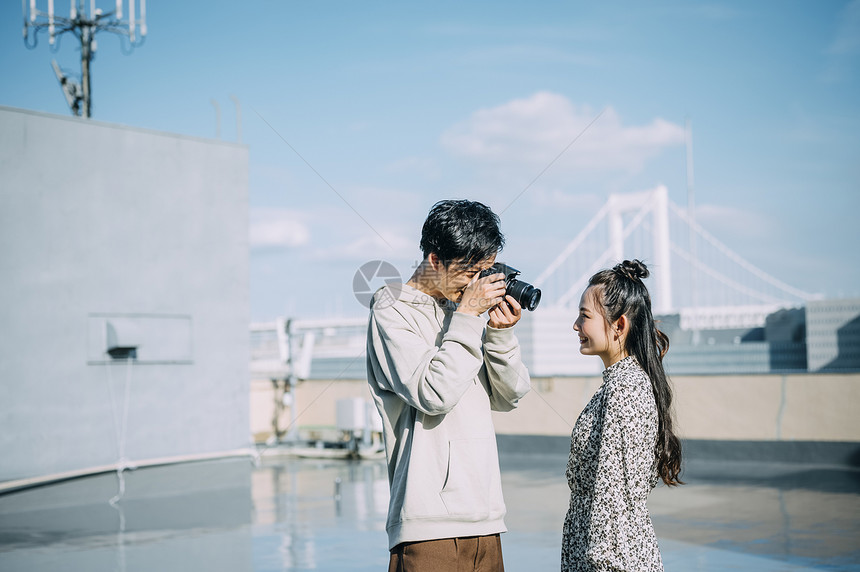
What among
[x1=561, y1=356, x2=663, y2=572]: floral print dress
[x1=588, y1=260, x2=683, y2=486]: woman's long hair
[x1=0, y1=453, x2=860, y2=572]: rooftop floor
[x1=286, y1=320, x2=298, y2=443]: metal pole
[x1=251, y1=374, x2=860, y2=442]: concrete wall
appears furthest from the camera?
[x1=286, y1=320, x2=298, y2=443]: metal pole

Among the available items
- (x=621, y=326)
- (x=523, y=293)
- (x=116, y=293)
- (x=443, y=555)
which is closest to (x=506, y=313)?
(x=523, y=293)

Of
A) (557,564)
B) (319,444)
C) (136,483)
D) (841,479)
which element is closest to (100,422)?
(136,483)

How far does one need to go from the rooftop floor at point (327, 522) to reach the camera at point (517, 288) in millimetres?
2486

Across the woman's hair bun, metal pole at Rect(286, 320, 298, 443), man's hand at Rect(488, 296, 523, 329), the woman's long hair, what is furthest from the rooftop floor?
metal pole at Rect(286, 320, 298, 443)

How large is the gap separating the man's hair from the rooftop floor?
2591 mm

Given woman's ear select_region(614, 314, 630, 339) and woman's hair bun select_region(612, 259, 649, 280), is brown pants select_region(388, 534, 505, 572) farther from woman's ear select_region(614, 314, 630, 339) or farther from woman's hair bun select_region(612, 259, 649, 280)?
woman's hair bun select_region(612, 259, 649, 280)

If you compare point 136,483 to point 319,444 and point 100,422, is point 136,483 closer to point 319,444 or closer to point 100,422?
point 100,422

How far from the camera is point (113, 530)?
4.82 meters

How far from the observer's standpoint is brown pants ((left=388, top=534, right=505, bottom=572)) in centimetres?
150

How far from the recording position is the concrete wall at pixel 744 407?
675 cm

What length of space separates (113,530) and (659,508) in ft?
10.4

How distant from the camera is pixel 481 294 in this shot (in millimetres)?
1565

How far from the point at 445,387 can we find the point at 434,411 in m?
0.05

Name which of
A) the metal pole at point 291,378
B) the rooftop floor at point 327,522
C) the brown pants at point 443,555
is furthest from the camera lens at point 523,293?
the metal pole at point 291,378
